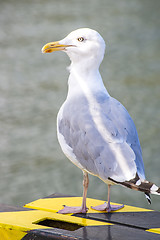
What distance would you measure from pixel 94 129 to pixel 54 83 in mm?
4531

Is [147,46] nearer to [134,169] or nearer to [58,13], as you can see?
[58,13]

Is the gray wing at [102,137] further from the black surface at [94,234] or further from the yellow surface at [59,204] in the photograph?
the yellow surface at [59,204]

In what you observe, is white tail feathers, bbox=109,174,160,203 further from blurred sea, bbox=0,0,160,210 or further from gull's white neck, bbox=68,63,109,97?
blurred sea, bbox=0,0,160,210

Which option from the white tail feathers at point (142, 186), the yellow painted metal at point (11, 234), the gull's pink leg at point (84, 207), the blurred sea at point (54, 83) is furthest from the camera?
the blurred sea at point (54, 83)

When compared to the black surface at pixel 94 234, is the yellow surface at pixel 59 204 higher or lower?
higher

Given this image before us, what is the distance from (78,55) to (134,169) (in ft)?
2.03

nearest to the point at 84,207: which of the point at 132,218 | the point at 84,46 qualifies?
the point at 132,218

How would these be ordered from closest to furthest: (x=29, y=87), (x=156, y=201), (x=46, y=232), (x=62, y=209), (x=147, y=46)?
(x=46, y=232), (x=62, y=209), (x=156, y=201), (x=29, y=87), (x=147, y=46)

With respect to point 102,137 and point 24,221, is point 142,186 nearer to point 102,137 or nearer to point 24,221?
point 102,137

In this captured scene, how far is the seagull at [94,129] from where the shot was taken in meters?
1.83

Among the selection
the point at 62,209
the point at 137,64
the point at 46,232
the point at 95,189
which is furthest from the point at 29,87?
the point at 46,232

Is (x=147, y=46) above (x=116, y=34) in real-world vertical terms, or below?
below

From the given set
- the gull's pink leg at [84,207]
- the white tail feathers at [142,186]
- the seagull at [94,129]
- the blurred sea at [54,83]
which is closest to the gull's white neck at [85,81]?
the seagull at [94,129]

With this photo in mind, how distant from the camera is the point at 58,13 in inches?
412
